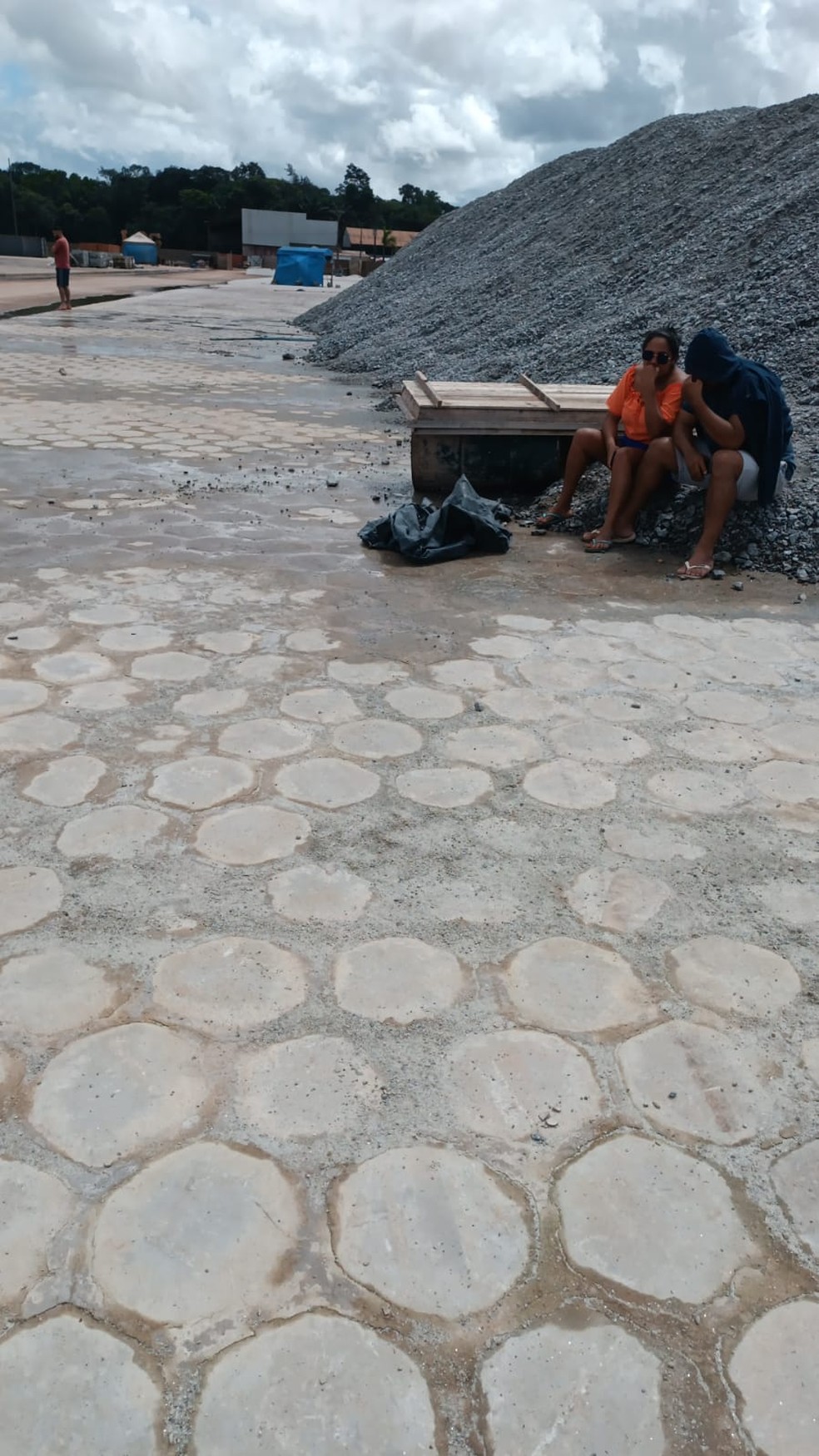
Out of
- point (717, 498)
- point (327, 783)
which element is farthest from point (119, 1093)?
point (717, 498)

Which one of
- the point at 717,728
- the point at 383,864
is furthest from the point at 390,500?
the point at 383,864

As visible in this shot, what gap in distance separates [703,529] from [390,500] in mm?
2186

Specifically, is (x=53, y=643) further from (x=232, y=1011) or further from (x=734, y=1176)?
(x=734, y=1176)

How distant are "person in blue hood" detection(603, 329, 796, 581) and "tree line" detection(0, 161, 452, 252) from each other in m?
81.0

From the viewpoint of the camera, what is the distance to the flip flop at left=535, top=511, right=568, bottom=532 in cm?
570

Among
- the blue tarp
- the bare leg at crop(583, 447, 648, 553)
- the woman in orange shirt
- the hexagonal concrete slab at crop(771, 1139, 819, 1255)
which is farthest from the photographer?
the blue tarp

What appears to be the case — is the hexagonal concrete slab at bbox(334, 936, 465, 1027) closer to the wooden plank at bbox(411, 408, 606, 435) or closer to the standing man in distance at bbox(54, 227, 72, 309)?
the wooden plank at bbox(411, 408, 606, 435)

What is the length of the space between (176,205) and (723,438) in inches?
3749

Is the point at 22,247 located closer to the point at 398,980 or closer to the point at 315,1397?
the point at 398,980

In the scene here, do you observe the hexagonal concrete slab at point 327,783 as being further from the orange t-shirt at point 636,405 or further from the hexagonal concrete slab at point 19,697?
the orange t-shirt at point 636,405

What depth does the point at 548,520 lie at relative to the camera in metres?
5.71

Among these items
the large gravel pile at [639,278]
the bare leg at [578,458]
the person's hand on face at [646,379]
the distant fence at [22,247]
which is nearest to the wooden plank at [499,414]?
the bare leg at [578,458]

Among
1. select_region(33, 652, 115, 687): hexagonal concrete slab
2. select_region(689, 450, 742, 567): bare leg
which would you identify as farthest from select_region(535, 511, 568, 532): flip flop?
select_region(33, 652, 115, 687): hexagonal concrete slab

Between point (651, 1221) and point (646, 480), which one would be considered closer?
point (651, 1221)
